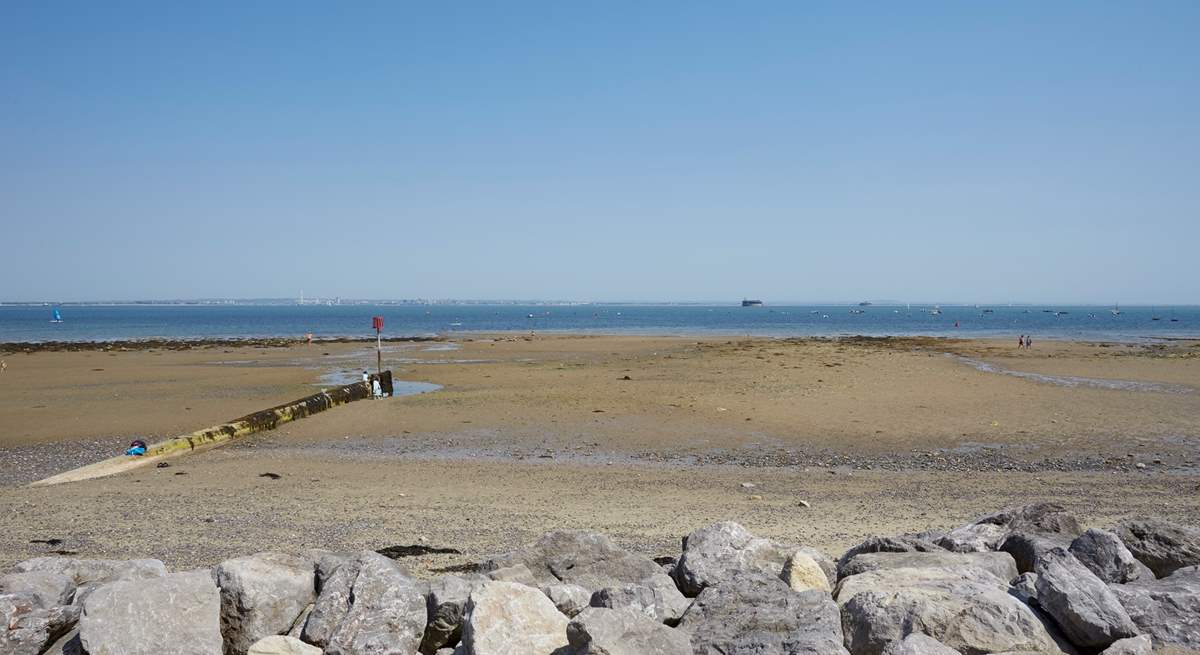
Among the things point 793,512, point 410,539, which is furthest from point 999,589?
point 410,539

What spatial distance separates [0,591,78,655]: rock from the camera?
16.7 ft

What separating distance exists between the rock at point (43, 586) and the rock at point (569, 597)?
131 inches

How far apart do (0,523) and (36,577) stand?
5456 mm

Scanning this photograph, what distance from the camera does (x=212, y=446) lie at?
16125 mm

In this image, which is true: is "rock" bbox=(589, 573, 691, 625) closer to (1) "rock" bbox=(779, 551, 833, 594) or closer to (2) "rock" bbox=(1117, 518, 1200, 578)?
(1) "rock" bbox=(779, 551, 833, 594)

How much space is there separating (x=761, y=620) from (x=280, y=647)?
2828mm

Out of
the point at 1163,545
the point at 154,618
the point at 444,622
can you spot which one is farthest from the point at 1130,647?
the point at 154,618

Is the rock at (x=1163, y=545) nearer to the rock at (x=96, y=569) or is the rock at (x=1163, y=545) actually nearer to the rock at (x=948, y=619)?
the rock at (x=948, y=619)

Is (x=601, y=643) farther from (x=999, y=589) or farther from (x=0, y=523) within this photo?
(x=0, y=523)

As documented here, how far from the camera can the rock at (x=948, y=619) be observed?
4.69 meters

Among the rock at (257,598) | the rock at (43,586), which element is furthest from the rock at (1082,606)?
the rock at (43,586)

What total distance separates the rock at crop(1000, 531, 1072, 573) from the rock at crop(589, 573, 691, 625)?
2.80 meters

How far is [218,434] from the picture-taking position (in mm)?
16562

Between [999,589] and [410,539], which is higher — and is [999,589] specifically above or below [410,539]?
above
